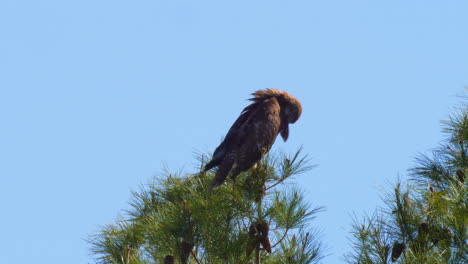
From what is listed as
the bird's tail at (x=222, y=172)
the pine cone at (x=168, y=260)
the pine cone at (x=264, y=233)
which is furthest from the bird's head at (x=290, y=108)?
the pine cone at (x=168, y=260)

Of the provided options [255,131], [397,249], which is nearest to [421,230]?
[397,249]

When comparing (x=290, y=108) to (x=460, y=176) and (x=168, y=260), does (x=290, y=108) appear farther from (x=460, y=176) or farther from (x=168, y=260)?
(x=168, y=260)

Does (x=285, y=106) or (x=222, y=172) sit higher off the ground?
(x=285, y=106)

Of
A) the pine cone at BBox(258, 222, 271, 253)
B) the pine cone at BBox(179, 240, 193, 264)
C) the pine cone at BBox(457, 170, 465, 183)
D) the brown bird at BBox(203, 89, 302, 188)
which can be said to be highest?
the brown bird at BBox(203, 89, 302, 188)

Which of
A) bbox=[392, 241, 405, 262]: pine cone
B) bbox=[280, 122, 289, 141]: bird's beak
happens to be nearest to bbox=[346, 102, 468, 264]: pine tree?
bbox=[392, 241, 405, 262]: pine cone

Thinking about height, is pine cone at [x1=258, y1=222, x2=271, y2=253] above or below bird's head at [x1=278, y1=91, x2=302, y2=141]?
below

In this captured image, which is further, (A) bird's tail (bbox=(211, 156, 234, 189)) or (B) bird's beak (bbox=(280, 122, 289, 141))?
(B) bird's beak (bbox=(280, 122, 289, 141))

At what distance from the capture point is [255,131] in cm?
889

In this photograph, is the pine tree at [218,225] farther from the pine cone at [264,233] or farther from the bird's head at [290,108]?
the bird's head at [290,108]

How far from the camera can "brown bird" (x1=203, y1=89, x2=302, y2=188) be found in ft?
25.7

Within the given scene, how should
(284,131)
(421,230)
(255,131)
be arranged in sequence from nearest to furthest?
(421,230)
(255,131)
(284,131)

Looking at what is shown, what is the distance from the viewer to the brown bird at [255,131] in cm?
784

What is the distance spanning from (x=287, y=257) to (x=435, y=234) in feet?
3.58

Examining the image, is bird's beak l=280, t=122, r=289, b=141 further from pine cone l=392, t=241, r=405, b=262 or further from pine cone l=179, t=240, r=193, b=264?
pine cone l=392, t=241, r=405, b=262
